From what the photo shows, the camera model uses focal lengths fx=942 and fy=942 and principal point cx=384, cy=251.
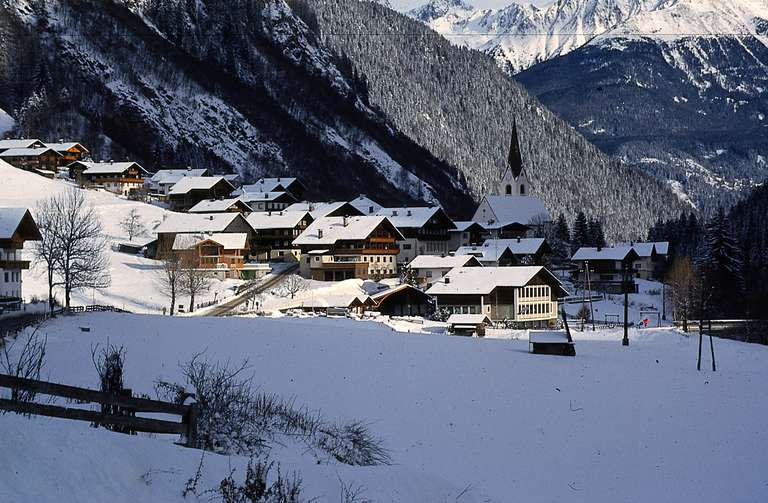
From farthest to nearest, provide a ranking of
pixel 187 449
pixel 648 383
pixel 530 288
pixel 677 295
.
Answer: pixel 677 295
pixel 530 288
pixel 648 383
pixel 187 449

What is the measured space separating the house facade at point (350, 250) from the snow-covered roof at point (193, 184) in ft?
115

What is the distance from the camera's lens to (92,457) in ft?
43.5

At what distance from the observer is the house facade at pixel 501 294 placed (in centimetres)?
8094

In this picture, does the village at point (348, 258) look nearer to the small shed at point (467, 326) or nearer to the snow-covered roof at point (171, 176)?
the small shed at point (467, 326)

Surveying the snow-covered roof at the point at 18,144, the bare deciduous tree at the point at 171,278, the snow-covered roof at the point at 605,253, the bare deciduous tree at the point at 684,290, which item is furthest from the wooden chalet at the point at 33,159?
the bare deciduous tree at the point at 684,290

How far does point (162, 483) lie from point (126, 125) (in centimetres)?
17605

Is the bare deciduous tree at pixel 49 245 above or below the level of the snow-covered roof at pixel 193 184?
below

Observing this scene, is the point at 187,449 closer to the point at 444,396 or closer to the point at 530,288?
the point at 444,396

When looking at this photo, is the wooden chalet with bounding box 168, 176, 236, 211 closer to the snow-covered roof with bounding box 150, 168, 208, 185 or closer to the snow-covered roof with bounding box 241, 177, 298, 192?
the snow-covered roof with bounding box 150, 168, 208, 185

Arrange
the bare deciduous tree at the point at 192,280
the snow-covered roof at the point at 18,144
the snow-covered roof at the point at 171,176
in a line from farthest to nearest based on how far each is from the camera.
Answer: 1. the snow-covered roof at the point at 171,176
2. the snow-covered roof at the point at 18,144
3. the bare deciduous tree at the point at 192,280

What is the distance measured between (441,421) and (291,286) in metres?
55.8

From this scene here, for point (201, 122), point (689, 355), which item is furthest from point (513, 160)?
point (689, 355)

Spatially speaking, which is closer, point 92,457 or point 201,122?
point 92,457

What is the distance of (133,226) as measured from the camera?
4094 inches
